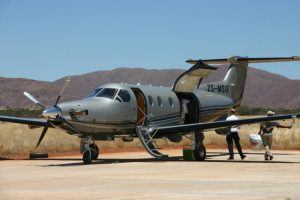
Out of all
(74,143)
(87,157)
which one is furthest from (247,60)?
(87,157)

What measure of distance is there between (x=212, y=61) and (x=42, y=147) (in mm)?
9717

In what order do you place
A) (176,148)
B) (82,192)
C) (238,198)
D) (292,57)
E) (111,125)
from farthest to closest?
(176,148) < (292,57) < (111,125) < (82,192) < (238,198)

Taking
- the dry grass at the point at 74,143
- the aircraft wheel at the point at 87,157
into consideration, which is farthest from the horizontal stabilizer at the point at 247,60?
the aircraft wheel at the point at 87,157

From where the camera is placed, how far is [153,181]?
660 inches

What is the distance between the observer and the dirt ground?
1366 cm

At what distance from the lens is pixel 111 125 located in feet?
83.6

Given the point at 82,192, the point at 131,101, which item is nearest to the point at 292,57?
the point at 131,101

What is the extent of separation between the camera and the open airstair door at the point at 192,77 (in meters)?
29.0

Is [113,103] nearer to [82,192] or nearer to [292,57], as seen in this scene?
[292,57]

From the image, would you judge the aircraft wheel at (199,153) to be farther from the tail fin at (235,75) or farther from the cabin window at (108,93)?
the tail fin at (235,75)

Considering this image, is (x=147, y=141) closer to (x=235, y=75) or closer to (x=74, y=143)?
(x=235, y=75)

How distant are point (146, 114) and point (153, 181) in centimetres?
1054

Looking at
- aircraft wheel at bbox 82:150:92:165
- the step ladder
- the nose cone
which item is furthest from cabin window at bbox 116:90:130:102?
the nose cone

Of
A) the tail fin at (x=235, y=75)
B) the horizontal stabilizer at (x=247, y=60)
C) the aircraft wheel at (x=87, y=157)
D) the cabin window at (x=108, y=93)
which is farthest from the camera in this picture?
the tail fin at (x=235, y=75)
